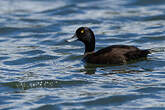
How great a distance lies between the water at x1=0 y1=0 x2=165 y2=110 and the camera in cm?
944

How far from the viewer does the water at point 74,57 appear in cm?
944

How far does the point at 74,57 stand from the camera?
1334 centimetres

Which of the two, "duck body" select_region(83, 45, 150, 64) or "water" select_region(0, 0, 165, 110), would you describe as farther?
"duck body" select_region(83, 45, 150, 64)

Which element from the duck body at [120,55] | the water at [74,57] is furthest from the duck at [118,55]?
the water at [74,57]

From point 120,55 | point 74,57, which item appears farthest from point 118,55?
point 74,57

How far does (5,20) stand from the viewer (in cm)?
1877

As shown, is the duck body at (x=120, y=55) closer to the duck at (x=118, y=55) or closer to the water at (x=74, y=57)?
the duck at (x=118, y=55)

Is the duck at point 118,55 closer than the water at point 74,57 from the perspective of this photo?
No

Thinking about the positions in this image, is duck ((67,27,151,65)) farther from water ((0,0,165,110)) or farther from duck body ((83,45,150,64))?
water ((0,0,165,110))

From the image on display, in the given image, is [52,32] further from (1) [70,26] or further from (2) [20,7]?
(2) [20,7]

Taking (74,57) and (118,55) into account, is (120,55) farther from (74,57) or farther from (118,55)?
(74,57)

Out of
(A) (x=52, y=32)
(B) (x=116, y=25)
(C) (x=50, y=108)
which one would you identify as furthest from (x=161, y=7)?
(C) (x=50, y=108)

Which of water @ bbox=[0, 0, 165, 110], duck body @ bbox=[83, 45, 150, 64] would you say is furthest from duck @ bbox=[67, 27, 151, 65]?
water @ bbox=[0, 0, 165, 110]

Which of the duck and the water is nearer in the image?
the water
